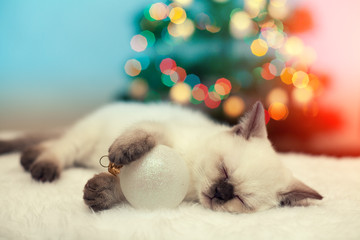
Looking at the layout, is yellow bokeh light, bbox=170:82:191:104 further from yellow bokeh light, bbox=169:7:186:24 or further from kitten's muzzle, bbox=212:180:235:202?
kitten's muzzle, bbox=212:180:235:202

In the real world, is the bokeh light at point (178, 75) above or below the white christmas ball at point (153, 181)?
above

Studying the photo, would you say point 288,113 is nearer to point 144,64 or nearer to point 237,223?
point 144,64

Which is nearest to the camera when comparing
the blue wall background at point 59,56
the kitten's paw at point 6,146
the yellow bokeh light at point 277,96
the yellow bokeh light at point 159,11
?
the kitten's paw at point 6,146

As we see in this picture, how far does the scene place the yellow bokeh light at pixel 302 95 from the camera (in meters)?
2.95

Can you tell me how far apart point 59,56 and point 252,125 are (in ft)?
9.85

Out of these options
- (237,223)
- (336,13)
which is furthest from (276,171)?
(336,13)

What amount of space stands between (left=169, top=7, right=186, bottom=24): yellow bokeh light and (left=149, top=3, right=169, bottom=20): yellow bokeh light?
0.23ft

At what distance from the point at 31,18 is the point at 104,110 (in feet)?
7.27

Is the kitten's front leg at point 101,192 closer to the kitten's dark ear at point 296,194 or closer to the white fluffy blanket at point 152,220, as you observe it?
the white fluffy blanket at point 152,220

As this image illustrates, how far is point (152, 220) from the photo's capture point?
952 millimetres

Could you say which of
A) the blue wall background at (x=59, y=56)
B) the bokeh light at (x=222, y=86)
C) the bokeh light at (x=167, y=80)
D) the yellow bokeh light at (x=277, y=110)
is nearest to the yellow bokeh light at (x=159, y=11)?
the bokeh light at (x=167, y=80)

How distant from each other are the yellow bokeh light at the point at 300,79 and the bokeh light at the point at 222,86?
597 mm

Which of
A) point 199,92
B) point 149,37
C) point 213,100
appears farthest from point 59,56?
point 213,100

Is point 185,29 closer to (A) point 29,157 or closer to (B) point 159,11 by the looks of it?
(B) point 159,11
